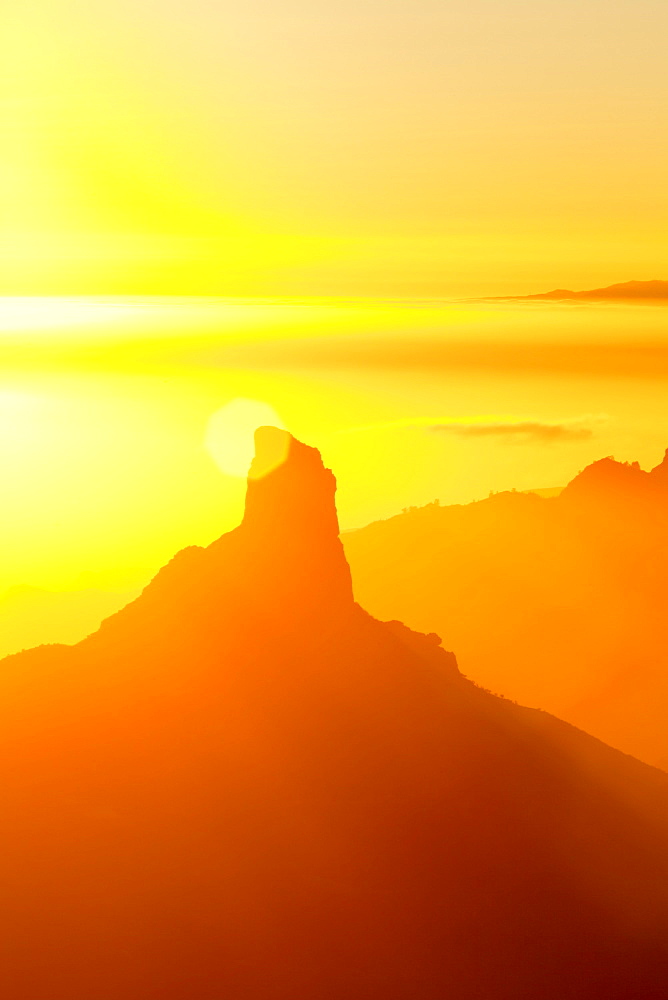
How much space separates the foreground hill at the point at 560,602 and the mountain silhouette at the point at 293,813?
53173mm

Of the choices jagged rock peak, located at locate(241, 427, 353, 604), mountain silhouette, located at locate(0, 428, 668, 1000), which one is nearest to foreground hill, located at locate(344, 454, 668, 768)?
mountain silhouette, located at locate(0, 428, 668, 1000)

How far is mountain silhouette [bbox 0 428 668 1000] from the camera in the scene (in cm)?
6738

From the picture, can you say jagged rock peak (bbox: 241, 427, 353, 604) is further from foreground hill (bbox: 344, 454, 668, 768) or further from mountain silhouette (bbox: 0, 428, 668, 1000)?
foreground hill (bbox: 344, 454, 668, 768)

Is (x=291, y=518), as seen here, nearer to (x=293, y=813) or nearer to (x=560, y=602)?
(x=293, y=813)

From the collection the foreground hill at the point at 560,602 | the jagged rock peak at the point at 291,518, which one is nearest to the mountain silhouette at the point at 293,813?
the jagged rock peak at the point at 291,518

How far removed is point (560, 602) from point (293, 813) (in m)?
107

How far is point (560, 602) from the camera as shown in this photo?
175500 mm

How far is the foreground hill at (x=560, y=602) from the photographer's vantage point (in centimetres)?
15588

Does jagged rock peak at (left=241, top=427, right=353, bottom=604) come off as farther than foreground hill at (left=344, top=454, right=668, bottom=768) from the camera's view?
No

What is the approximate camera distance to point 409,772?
3356 inches

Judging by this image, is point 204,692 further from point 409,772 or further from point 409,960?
point 409,960

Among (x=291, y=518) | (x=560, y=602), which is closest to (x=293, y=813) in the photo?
(x=291, y=518)

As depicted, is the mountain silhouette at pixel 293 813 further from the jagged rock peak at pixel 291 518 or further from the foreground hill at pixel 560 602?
the foreground hill at pixel 560 602

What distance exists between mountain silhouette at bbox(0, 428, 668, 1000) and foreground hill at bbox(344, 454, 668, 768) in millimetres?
53173
